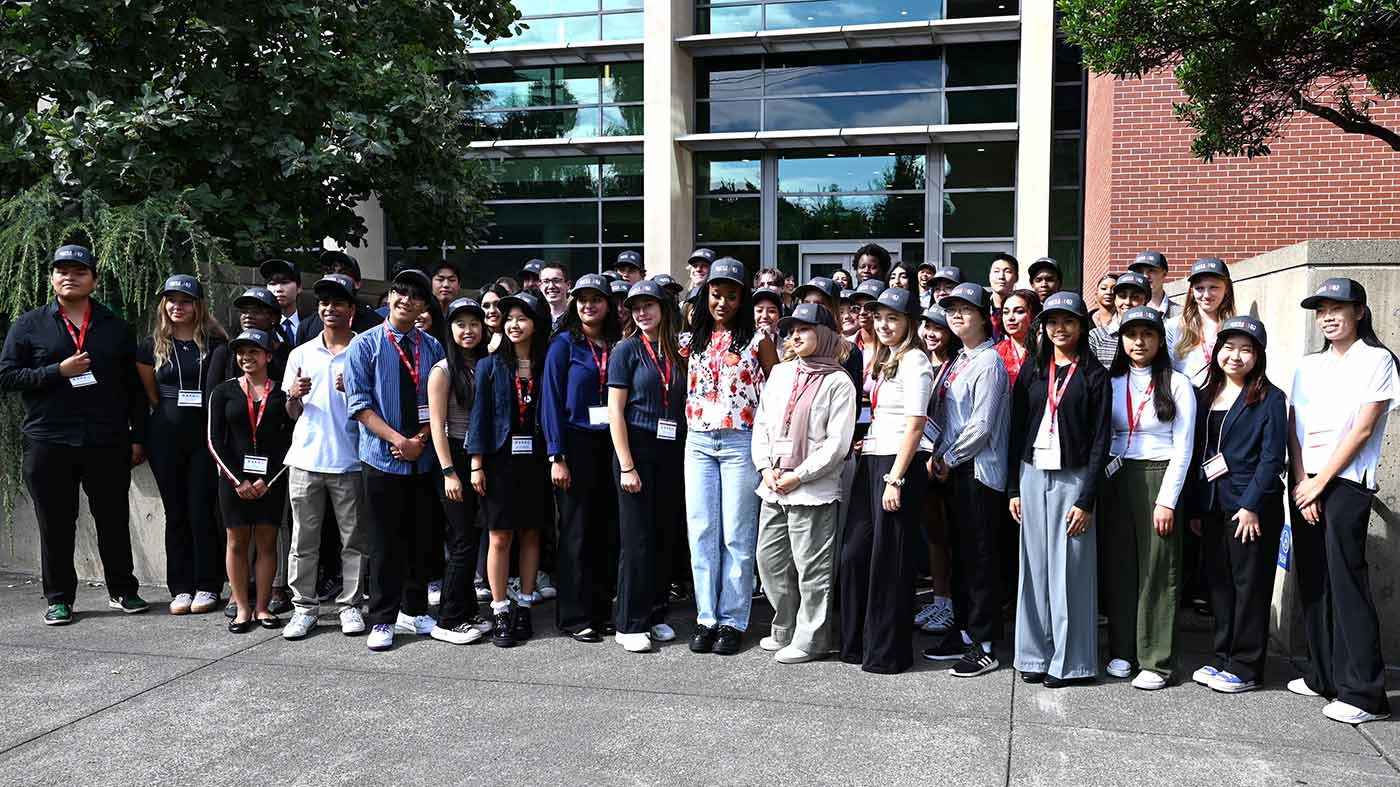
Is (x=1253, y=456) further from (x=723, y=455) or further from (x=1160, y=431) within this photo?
(x=723, y=455)

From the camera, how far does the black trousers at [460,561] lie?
20.6 feet

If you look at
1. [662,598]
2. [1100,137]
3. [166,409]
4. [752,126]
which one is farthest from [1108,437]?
[752,126]

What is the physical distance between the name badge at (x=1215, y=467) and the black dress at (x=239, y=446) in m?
5.24

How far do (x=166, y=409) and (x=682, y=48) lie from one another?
52.6ft

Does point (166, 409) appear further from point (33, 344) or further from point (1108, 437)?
point (1108, 437)

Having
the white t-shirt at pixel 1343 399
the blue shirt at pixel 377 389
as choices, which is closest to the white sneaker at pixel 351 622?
the blue shirt at pixel 377 389

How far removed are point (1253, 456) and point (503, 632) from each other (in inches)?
161

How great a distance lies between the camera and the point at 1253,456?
212 inches

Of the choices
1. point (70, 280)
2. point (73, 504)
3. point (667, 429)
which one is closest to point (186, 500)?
point (73, 504)

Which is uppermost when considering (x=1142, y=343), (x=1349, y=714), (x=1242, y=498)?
(x=1142, y=343)

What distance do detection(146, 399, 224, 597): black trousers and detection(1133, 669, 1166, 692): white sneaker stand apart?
5516 millimetres

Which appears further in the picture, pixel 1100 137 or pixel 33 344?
pixel 1100 137

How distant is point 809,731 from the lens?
187 inches

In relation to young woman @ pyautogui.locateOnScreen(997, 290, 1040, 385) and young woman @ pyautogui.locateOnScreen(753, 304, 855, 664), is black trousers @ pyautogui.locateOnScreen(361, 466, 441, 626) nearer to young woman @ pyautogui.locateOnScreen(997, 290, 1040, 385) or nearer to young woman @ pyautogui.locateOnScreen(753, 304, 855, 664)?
young woman @ pyautogui.locateOnScreen(753, 304, 855, 664)
